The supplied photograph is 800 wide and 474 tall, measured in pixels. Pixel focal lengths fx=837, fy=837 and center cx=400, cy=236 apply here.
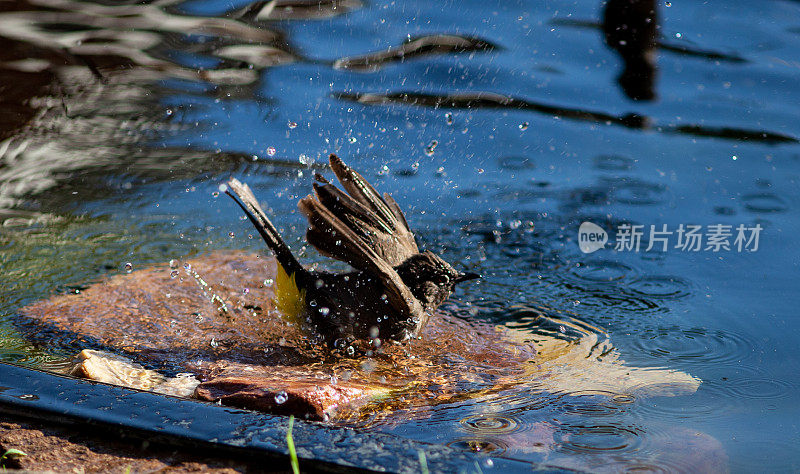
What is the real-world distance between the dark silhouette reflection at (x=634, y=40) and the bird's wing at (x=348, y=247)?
4521 millimetres

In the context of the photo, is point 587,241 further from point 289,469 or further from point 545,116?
point 289,469

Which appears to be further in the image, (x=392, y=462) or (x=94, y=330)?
(x=94, y=330)

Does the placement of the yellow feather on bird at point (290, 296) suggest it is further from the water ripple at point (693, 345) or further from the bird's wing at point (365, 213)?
the water ripple at point (693, 345)

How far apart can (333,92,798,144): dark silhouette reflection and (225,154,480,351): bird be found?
3.62m

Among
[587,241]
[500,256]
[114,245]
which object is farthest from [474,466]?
[114,245]

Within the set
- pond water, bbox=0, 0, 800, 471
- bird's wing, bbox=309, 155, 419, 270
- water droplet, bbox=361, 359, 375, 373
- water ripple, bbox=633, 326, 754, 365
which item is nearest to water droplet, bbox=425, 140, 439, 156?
pond water, bbox=0, 0, 800, 471

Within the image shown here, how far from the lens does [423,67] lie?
8.19 m

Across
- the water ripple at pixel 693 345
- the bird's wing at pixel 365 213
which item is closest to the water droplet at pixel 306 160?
the bird's wing at pixel 365 213

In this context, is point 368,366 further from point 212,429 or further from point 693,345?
point 693,345

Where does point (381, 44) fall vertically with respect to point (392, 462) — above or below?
above

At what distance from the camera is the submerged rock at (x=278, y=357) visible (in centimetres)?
341

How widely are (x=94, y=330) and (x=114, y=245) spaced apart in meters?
1.38

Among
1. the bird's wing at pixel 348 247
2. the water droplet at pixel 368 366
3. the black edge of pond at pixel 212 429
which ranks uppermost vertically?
the bird's wing at pixel 348 247

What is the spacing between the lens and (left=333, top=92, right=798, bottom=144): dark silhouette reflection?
7.00 meters
